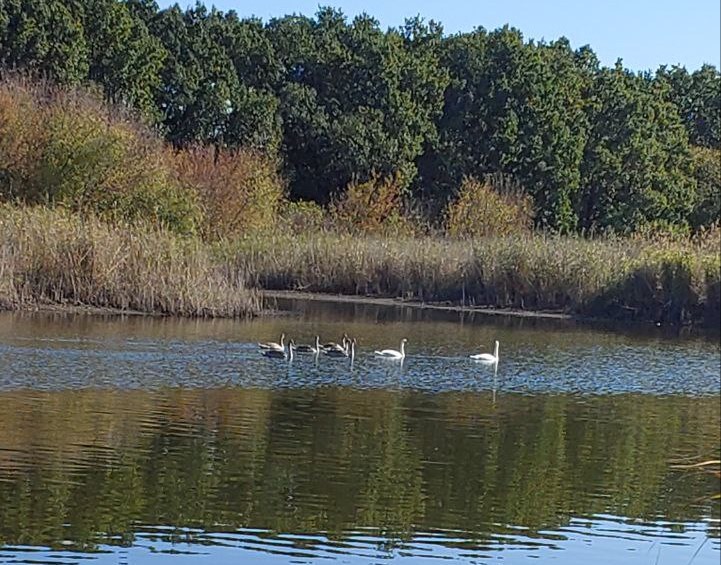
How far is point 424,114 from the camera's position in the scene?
51.3 metres

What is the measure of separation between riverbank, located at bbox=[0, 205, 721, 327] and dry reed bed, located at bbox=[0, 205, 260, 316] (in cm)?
2

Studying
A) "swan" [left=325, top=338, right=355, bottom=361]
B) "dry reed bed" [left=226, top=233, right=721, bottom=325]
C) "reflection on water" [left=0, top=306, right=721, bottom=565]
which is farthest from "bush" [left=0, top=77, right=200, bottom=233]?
"swan" [left=325, top=338, right=355, bottom=361]

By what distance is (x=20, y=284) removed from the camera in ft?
78.9

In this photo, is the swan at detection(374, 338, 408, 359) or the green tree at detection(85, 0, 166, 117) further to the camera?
the green tree at detection(85, 0, 166, 117)

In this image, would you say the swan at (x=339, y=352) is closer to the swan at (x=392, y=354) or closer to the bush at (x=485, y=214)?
the swan at (x=392, y=354)

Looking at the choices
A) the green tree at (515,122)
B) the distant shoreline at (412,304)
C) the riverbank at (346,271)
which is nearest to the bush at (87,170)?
the riverbank at (346,271)

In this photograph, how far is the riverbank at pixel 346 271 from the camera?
24406 mm

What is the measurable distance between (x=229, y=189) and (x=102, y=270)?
1511 cm

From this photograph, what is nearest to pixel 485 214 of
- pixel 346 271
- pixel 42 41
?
pixel 346 271

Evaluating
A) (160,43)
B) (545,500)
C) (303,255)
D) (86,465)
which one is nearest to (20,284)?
(303,255)

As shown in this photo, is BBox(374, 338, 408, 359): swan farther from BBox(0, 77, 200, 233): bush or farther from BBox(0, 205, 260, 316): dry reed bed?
BBox(0, 77, 200, 233): bush

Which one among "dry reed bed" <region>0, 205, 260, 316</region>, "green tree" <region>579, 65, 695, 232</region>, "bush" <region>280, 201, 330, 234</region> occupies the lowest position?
"dry reed bed" <region>0, 205, 260, 316</region>

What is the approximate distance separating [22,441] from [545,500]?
4.56 meters

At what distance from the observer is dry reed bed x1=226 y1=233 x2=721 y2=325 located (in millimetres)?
27552
